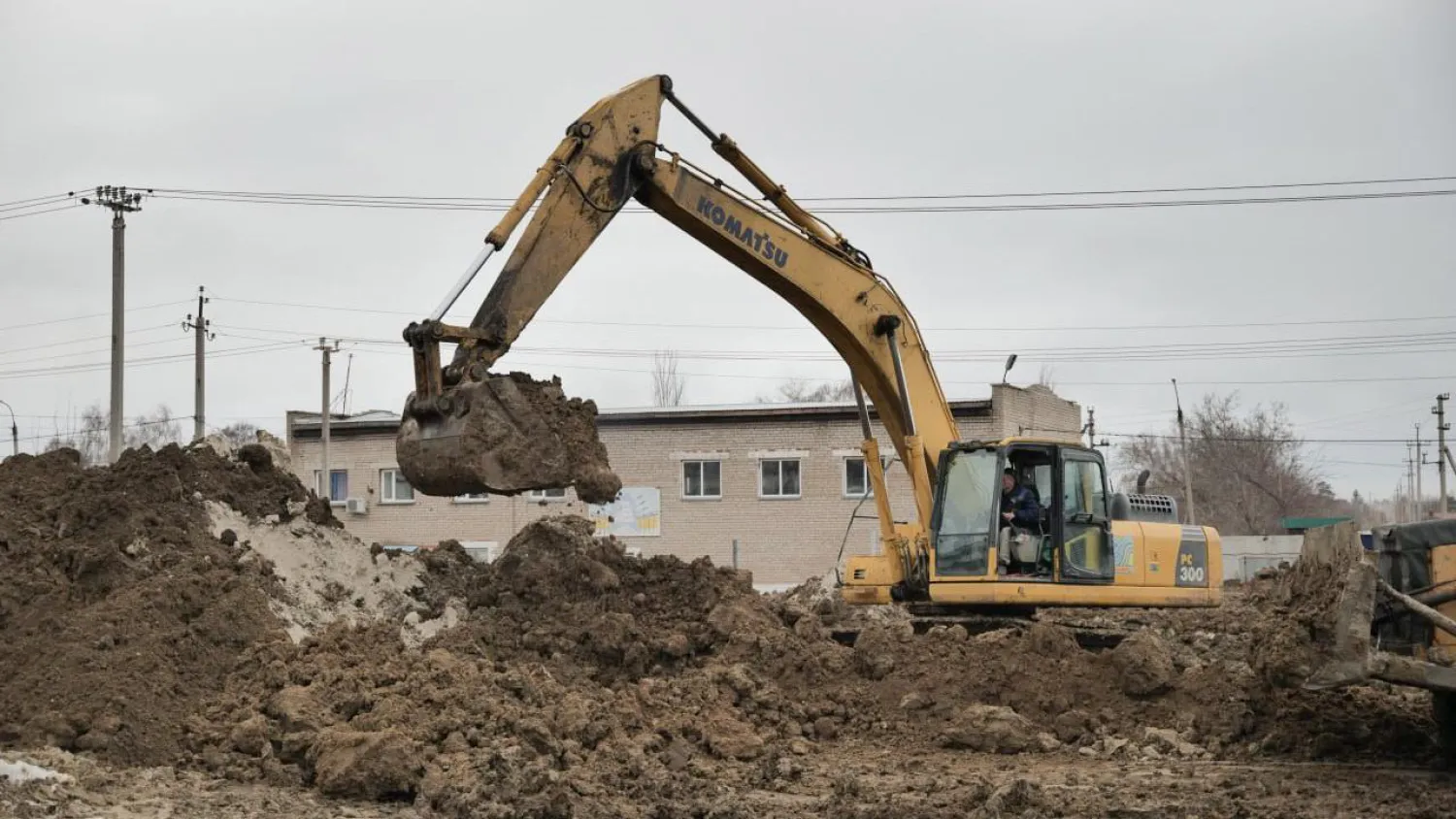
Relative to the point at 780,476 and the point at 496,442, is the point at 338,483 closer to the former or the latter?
the point at 780,476

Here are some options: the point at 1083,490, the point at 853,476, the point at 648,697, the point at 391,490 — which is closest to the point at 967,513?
the point at 1083,490

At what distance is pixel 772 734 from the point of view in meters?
11.2

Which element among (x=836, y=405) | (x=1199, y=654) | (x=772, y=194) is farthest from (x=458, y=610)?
(x=836, y=405)

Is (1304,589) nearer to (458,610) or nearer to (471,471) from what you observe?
(471,471)

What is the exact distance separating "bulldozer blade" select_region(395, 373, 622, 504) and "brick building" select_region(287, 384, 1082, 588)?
73.3 ft

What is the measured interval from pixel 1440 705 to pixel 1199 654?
3.99 meters

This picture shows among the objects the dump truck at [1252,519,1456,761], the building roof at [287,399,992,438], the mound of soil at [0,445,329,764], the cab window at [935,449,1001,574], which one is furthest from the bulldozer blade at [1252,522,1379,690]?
the building roof at [287,399,992,438]

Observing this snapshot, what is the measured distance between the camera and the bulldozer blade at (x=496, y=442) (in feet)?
33.5

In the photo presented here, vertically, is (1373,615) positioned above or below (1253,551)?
above

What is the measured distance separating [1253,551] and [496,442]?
2990 centimetres

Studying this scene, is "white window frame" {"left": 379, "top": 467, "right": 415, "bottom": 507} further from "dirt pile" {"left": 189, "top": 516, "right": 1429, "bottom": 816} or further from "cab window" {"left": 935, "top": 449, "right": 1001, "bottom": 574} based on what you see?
"cab window" {"left": 935, "top": 449, "right": 1001, "bottom": 574}

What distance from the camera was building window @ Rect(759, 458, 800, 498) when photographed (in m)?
34.4

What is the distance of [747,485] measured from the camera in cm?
3456

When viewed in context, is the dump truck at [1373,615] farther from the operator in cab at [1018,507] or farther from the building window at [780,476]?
the building window at [780,476]
